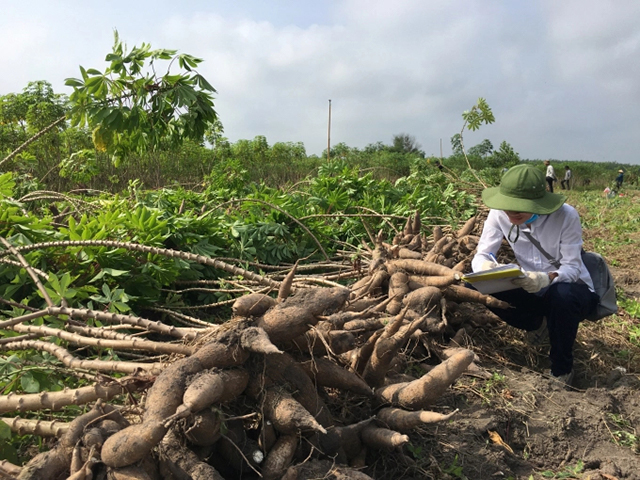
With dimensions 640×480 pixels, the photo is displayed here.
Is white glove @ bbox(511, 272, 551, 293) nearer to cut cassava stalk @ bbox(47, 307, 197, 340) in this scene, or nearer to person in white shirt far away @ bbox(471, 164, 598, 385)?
person in white shirt far away @ bbox(471, 164, 598, 385)

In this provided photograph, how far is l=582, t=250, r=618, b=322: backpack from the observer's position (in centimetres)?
264

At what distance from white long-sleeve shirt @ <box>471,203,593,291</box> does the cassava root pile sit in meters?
1.20

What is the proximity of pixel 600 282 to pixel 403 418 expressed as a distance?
174 centimetres

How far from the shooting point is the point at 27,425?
1.42m

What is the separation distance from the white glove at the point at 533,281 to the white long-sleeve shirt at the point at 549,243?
8cm

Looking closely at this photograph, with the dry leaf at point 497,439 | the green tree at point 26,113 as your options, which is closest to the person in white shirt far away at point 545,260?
the dry leaf at point 497,439

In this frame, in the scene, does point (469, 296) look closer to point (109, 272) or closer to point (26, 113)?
point (109, 272)

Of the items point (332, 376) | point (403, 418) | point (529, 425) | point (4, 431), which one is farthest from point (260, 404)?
point (529, 425)

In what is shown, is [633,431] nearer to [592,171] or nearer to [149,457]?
[149,457]

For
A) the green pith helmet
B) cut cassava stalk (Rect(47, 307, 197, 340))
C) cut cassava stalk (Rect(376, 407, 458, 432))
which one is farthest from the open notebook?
cut cassava stalk (Rect(47, 307, 197, 340))

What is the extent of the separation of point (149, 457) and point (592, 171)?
112 ft

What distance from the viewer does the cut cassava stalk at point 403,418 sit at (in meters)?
1.55

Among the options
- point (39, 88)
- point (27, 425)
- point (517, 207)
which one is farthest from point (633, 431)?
point (39, 88)

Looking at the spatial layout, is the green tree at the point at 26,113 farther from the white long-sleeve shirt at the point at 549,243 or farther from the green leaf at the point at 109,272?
the white long-sleeve shirt at the point at 549,243
